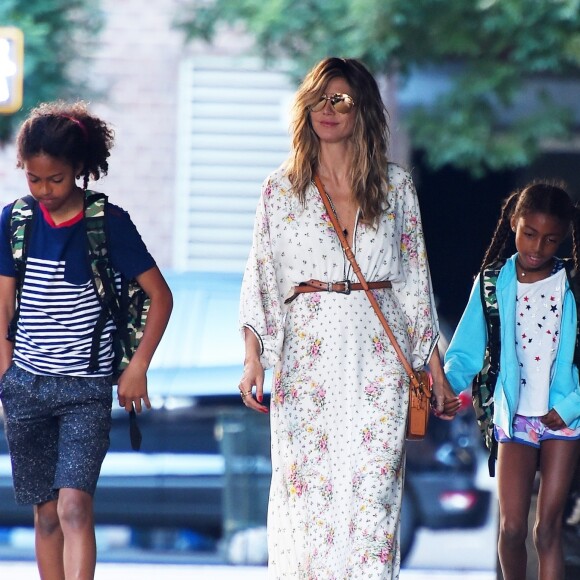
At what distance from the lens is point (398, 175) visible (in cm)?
487

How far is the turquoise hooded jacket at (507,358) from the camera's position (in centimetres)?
490

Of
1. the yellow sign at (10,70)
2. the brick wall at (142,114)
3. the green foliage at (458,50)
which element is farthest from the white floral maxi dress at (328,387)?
the brick wall at (142,114)

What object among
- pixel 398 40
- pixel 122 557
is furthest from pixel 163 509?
pixel 398 40

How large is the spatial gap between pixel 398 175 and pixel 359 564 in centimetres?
132

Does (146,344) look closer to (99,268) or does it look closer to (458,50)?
(99,268)

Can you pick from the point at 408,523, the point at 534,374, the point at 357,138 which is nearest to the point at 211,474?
the point at 408,523

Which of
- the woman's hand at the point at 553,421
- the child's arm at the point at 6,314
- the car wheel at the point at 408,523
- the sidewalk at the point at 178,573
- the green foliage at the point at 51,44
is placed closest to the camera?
→ the child's arm at the point at 6,314

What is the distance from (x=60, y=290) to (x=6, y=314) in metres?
0.23

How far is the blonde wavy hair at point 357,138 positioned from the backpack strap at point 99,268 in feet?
2.16

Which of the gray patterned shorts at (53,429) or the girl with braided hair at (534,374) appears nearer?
the gray patterned shorts at (53,429)

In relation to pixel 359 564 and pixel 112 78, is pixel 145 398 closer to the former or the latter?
pixel 359 564

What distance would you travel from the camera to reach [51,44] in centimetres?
1030

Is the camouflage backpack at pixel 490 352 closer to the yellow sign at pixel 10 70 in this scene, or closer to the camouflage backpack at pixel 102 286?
the camouflage backpack at pixel 102 286

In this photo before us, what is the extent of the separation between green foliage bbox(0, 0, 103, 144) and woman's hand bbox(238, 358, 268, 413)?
5.68 metres
